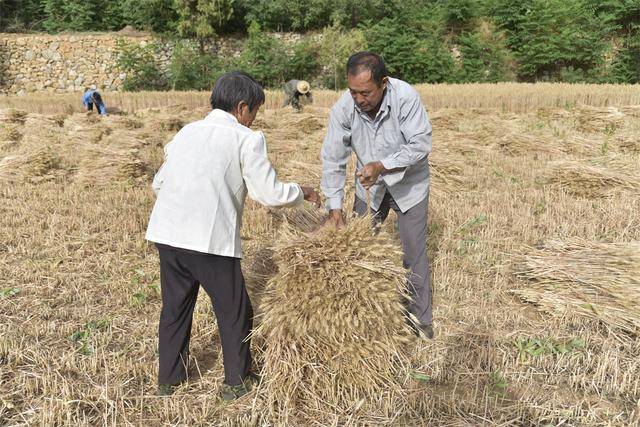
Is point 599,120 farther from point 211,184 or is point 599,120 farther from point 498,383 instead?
point 211,184

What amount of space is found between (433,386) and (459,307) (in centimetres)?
84

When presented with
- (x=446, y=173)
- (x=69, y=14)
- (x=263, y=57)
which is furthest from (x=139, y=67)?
(x=446, y=173)

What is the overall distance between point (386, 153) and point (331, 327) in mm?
1000

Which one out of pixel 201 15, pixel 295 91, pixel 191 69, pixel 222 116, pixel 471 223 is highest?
pixel 201 15

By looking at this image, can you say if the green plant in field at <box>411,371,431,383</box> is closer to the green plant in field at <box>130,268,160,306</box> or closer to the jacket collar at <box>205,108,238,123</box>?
the jacket collar at <box>205,108,238,123</box>

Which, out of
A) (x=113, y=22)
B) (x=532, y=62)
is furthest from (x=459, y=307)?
(x=113, y=22)

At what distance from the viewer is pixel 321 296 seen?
84.1 inches

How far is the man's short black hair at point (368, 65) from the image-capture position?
228 cm

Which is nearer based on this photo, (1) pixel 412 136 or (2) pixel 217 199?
(2) pixel 217 199

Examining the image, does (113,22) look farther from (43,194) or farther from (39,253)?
(39,253)

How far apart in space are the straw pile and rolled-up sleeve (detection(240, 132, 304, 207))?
197cm

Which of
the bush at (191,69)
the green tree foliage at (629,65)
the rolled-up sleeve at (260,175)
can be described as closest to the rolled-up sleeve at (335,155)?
the rolled-up sleeve at (260,175)

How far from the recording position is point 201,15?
2386 cm

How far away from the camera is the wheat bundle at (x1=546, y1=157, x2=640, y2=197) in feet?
17.5
